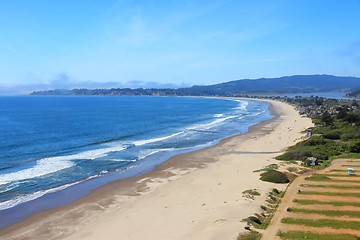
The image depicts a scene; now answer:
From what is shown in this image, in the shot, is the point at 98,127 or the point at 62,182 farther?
the point at 98,127

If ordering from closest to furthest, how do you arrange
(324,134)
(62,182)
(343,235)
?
(343,235) → (62,182) → (324,134)

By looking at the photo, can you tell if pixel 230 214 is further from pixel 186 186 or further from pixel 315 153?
pixel 315 153

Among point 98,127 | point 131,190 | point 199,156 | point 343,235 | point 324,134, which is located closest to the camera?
point 343,235

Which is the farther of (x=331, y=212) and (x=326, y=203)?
(x=326, y=203)

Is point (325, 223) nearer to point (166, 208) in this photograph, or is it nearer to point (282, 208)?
point (282, 208)

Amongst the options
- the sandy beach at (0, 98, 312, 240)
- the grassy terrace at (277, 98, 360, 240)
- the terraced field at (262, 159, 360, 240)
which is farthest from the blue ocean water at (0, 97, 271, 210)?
the terraced field at (262, 159, 360, 240)

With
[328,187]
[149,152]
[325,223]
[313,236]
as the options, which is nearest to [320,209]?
[325,223]

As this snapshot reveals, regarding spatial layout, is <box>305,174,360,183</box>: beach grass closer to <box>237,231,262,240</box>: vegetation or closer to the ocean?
<box>237,231,262,240</box>: vegetation

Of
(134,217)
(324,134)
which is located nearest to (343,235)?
(134,217)
